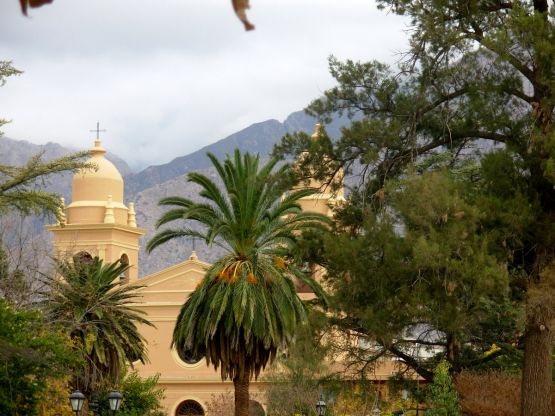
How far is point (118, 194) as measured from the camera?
67000 millimetres

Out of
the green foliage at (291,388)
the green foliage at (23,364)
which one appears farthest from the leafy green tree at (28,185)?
the green foliage at (291,388)

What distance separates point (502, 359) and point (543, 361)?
11.2 m

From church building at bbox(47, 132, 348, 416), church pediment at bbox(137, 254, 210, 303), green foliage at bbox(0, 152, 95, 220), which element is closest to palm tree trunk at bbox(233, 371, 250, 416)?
green foliage at bbox(0, 152, 95, 220)

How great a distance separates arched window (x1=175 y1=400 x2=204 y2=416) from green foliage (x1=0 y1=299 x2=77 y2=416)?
3757 centimetres

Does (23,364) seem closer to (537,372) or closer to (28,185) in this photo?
(28,185)

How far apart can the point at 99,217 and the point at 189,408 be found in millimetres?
12366

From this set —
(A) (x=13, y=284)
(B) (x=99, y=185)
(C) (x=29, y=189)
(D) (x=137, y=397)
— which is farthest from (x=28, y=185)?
(B) (x=99, y=185)

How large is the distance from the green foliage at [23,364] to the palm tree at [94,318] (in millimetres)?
9586

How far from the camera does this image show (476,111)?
20766 millimetres

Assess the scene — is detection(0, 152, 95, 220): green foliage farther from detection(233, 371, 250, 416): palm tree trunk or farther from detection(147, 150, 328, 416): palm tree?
detection(233, 371, 250, 416): palm tree trunk

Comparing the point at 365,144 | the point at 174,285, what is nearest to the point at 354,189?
the point at 365,144

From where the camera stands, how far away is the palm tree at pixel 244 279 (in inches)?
1286

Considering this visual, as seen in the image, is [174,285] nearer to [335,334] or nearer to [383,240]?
[335,334]

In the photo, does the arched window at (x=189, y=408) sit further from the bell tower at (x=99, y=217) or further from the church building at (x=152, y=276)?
the bell tower at (x=99, y=217)
